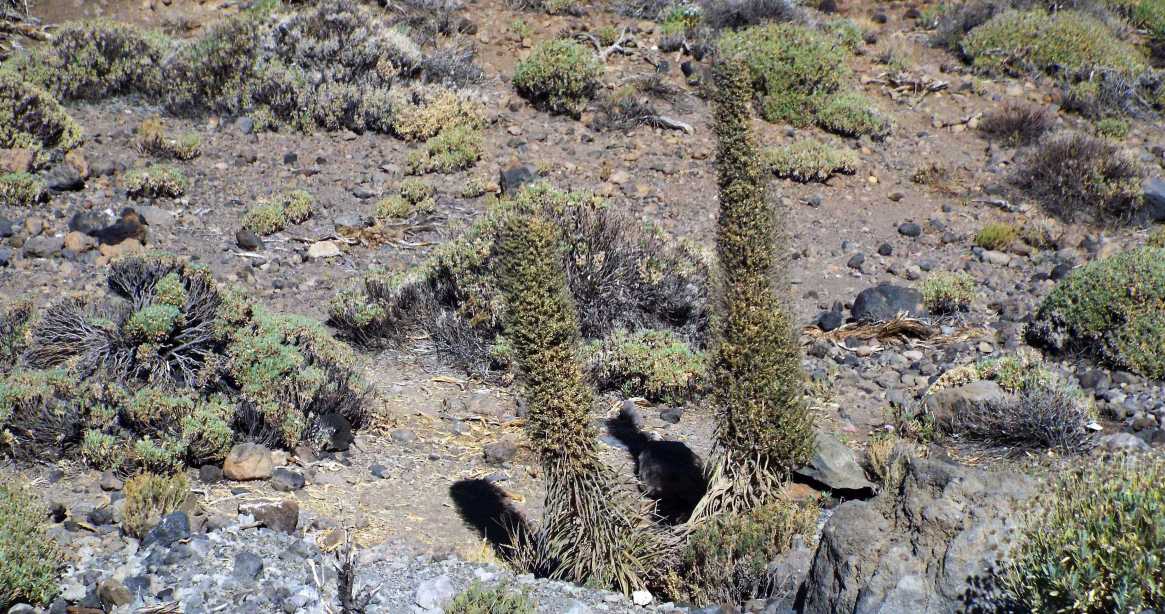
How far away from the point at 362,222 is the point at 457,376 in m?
2.97

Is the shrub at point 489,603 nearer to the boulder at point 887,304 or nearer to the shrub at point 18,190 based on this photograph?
the boulder at point 887,304

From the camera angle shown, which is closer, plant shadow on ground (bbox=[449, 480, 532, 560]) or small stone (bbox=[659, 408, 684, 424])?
plant shadow on ground (bbox=[449, 480, 532, 560])

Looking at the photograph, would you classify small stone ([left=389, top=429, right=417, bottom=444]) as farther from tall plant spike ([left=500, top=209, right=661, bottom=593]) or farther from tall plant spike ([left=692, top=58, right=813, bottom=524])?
tall plant spike ([left=692, top=58, right=813, bottom=524])

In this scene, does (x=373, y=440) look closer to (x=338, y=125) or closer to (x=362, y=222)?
(x=362, y=222)

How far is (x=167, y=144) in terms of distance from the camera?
10.6 metres

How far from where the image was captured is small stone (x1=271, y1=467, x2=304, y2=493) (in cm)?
545

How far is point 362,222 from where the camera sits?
31.7ft

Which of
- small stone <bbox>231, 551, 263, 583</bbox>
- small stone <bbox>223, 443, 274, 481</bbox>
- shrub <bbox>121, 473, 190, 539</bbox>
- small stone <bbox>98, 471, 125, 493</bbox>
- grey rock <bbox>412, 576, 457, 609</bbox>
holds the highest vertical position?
shrub <bbox>121, 473, 190, 539</bbox>

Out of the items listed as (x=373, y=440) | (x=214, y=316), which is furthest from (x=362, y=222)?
(x=373, y=440)

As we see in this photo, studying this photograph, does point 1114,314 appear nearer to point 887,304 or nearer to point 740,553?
point 887,304

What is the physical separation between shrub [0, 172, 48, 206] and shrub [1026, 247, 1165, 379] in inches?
365

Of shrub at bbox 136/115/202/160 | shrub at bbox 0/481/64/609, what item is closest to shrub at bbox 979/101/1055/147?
shrub at bbox 136/115/202/160

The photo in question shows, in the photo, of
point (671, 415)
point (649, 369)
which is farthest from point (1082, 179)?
point (671, 415)

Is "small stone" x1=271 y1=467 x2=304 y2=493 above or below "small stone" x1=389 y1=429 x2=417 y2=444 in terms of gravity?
above
